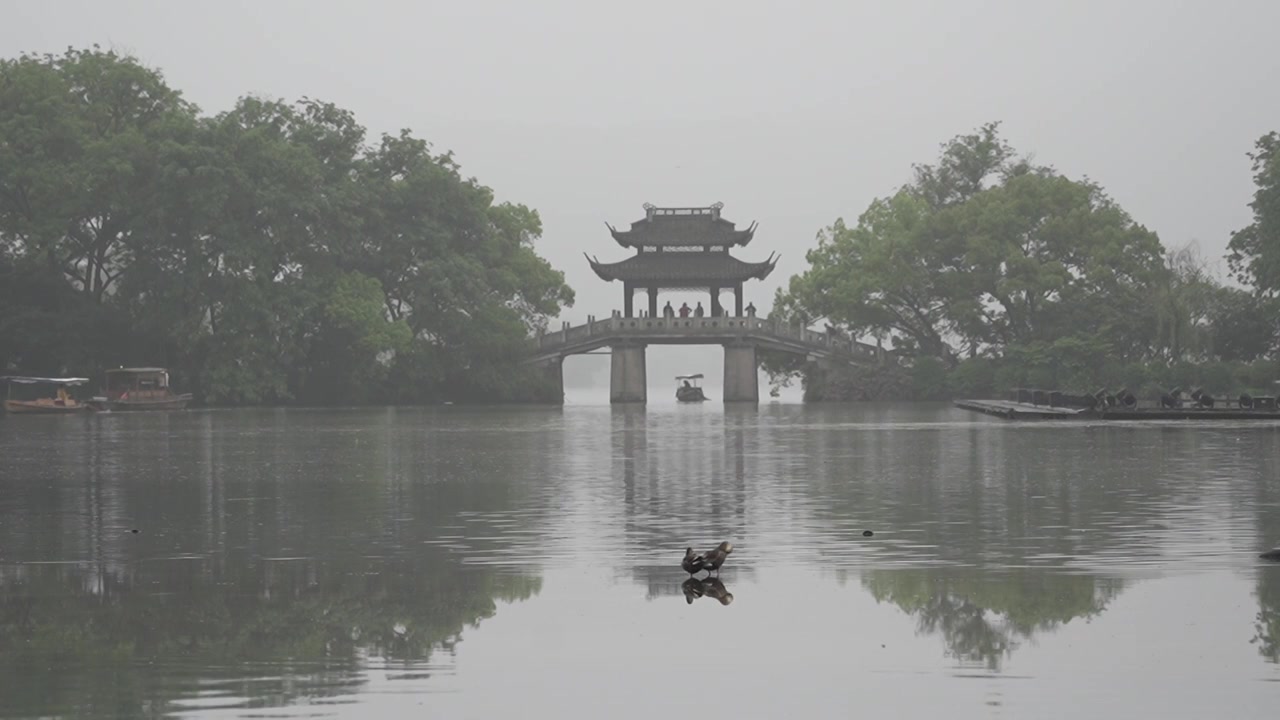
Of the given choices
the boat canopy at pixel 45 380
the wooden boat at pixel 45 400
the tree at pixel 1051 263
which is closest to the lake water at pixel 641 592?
the wooden boat at pixel 45 400

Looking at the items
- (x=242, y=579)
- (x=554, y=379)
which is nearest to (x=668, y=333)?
(x=554, y=379)

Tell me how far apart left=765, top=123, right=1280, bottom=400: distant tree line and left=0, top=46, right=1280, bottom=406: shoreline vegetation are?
134mm

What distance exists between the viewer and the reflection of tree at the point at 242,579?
11.4m

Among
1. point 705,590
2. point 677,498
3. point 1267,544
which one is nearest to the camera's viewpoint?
point 705,590

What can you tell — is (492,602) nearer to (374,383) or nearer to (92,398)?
(92,398)

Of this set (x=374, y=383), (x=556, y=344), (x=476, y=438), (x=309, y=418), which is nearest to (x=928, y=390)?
(x=556, y=344)

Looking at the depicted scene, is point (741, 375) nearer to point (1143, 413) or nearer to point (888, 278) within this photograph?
point (888, 278)

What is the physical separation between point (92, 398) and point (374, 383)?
1480 cm

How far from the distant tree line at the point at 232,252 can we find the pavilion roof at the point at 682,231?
45.2ft

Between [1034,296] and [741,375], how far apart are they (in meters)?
15.9

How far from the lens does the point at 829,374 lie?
309ft

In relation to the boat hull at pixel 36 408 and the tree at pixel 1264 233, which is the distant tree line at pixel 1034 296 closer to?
the tree at pixel 1264 233

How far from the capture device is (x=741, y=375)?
3834 inches

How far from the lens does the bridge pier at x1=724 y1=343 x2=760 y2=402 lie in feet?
319
